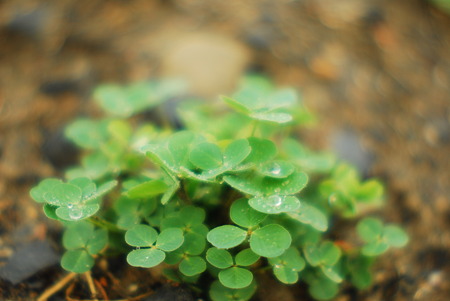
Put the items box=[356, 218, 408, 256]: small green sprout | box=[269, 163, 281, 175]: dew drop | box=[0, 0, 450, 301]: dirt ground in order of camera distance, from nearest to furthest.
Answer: box=[269, 163, 281, 175]: dew drop → box=[356, 218, 408, 256]: small green sprout → box=[0, 0, 450, 301]: dirt ground

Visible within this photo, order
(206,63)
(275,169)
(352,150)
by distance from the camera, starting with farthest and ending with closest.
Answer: (206,63), (352,150), (275,169)

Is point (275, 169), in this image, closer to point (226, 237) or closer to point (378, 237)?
point (226, 237)

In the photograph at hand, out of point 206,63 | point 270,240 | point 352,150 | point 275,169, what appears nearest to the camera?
point 270,240

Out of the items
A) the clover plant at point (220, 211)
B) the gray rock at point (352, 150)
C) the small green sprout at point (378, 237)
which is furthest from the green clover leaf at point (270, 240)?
the gray rock at point (352, 150)

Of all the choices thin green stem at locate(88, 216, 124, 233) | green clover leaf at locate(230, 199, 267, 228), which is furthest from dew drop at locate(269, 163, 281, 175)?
thin green stem at locate(88, 216, 124, 233)

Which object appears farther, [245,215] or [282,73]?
[282,73]

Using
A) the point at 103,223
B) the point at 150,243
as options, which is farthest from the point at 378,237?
the point at 103,223

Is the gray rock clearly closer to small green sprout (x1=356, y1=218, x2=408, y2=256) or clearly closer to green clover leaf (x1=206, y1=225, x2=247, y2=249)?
small green sprout (x1=356, y1=218, x2=408, y2=256)
